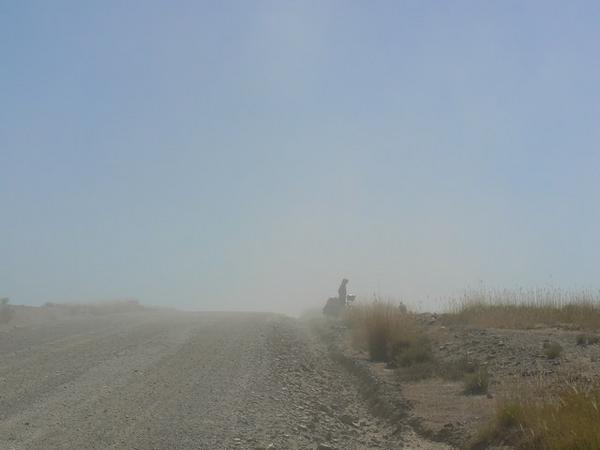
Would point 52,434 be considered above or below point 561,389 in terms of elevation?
below

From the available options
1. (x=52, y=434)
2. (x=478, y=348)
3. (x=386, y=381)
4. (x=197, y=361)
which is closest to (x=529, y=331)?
(x=478, y=348)

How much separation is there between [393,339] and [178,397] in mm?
Result: 8197

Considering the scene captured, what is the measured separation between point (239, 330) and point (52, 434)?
49.7 ft

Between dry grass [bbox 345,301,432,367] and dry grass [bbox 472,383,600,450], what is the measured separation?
21.6ft

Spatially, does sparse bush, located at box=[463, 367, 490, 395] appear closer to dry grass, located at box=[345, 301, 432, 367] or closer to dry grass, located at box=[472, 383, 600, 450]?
dry grass, located at box=[472, 383, 600, 450]

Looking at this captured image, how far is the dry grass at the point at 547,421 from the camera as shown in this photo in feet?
24.3

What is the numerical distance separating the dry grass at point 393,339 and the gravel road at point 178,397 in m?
1.34

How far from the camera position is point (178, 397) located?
12.3 m

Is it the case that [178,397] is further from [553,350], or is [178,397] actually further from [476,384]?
[553,350]

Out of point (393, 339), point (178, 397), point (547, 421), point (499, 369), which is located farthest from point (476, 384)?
point (393, 339)

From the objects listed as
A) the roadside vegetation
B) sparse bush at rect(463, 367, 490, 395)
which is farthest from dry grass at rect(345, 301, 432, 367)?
sparse bush at rect(463, 367, 490, 395)

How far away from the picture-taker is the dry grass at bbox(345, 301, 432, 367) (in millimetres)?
17297

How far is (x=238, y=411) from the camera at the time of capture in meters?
11.4

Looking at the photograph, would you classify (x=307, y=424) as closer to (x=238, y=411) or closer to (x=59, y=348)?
(x=238, y=411)
